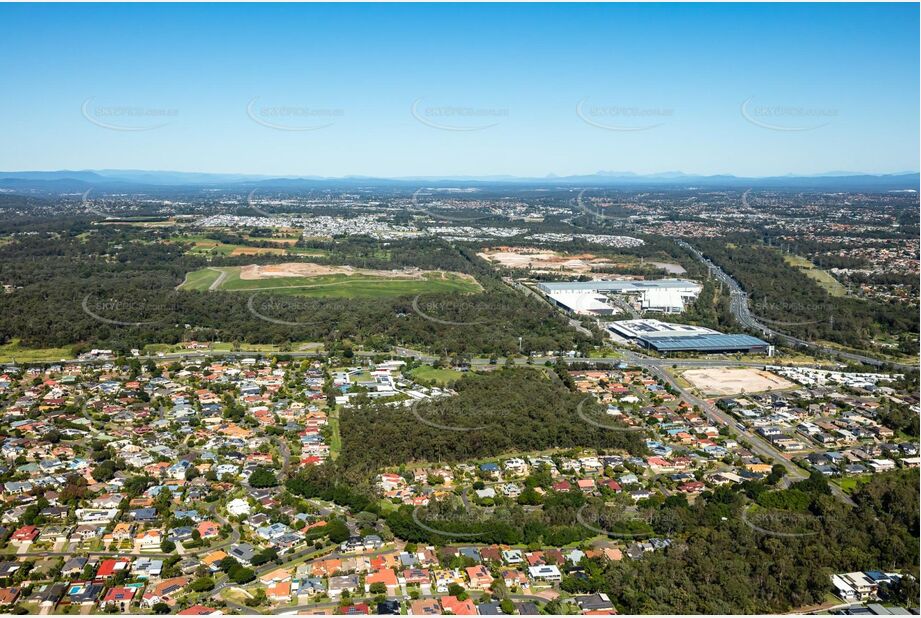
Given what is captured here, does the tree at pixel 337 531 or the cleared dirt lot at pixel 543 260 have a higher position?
the cleared dirt lot at pixel 543 260

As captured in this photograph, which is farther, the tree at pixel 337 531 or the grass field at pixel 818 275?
the grass field at pixel 818 275

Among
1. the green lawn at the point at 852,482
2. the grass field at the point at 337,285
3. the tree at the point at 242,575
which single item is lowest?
the green lawn at the point at 852,482

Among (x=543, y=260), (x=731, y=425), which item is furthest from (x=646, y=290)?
(x=731, y=425)

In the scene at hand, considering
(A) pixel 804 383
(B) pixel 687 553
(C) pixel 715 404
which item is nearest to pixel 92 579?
(B) pixel 687 553

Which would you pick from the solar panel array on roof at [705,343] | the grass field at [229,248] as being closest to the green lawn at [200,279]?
the grass field at [229,248]

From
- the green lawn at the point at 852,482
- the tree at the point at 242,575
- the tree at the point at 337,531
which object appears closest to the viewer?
the tree at the point at 242,575

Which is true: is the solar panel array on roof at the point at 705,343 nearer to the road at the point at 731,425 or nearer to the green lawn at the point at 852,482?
the road at the point at 731,425

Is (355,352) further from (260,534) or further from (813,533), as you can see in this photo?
(813,533)
